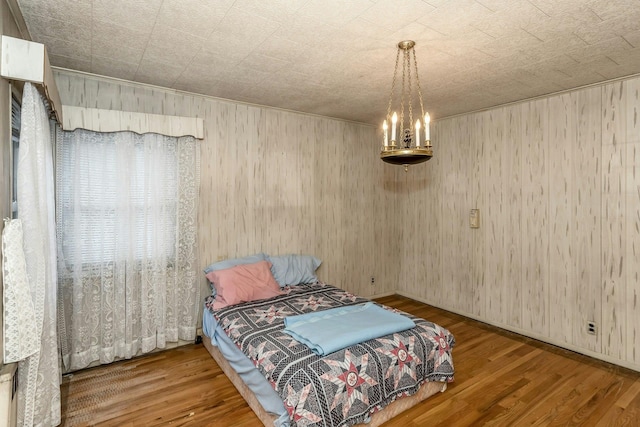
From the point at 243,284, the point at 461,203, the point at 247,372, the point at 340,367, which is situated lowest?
the point at 247,372

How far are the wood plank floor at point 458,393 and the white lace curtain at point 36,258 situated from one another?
53 cm

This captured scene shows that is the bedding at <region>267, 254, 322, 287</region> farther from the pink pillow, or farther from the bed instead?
the bed

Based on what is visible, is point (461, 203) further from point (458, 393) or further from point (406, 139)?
point (458, 393)

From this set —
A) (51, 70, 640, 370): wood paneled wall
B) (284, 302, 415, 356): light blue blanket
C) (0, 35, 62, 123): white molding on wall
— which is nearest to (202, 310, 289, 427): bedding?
(284, 302, 415, 356): light blue blanket

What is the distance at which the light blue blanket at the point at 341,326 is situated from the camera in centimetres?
222

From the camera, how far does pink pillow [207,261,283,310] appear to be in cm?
313

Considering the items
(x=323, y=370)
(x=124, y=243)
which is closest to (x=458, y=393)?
(x=323, y=370)

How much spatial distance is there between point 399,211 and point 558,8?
3408 mm

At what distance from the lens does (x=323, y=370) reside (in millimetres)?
1985

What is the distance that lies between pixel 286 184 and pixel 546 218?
2.98 meters

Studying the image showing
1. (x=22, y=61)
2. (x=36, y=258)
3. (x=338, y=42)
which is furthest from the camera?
(x=338, y=42)

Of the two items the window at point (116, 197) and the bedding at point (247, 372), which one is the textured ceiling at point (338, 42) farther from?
the bedding at point (247, 372)

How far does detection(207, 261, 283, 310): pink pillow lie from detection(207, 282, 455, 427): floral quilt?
0.28 metres

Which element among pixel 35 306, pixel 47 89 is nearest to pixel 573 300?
pixel 35 306
